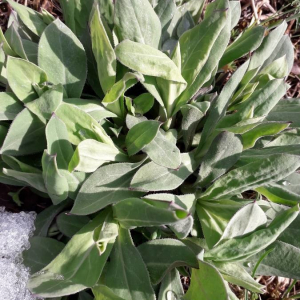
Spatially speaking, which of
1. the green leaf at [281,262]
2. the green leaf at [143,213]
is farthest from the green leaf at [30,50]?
the green leaf at [281,262]

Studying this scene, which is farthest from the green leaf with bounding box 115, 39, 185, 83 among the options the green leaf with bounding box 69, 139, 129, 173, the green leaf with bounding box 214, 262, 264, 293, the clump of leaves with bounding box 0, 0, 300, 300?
the green leaf with bounding box 214, 262, 264, 293

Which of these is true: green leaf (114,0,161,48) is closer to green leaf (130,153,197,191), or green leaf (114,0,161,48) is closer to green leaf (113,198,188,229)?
green leaf (130,153,197,191)

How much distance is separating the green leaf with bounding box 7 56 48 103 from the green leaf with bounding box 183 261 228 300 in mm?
697

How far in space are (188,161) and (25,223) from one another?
22.6 inches

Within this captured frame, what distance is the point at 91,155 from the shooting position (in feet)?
3.61

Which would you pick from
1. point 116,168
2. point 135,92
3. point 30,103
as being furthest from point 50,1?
point 116,168

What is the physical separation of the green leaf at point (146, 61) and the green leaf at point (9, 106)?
0.38 metres

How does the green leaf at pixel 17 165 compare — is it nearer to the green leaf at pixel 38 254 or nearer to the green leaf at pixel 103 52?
the green leaf at pixel 38 254

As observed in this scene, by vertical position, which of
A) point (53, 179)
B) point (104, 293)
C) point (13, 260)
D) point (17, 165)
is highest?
point (53, 179)

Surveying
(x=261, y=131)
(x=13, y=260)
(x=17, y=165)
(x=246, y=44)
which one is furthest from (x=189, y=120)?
(x=13, y=260)

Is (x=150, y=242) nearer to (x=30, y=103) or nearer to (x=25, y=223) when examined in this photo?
(x=25, y=223)

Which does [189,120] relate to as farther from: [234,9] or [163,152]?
[234,9]

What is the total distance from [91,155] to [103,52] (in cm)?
30

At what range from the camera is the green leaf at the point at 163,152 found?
113cm
